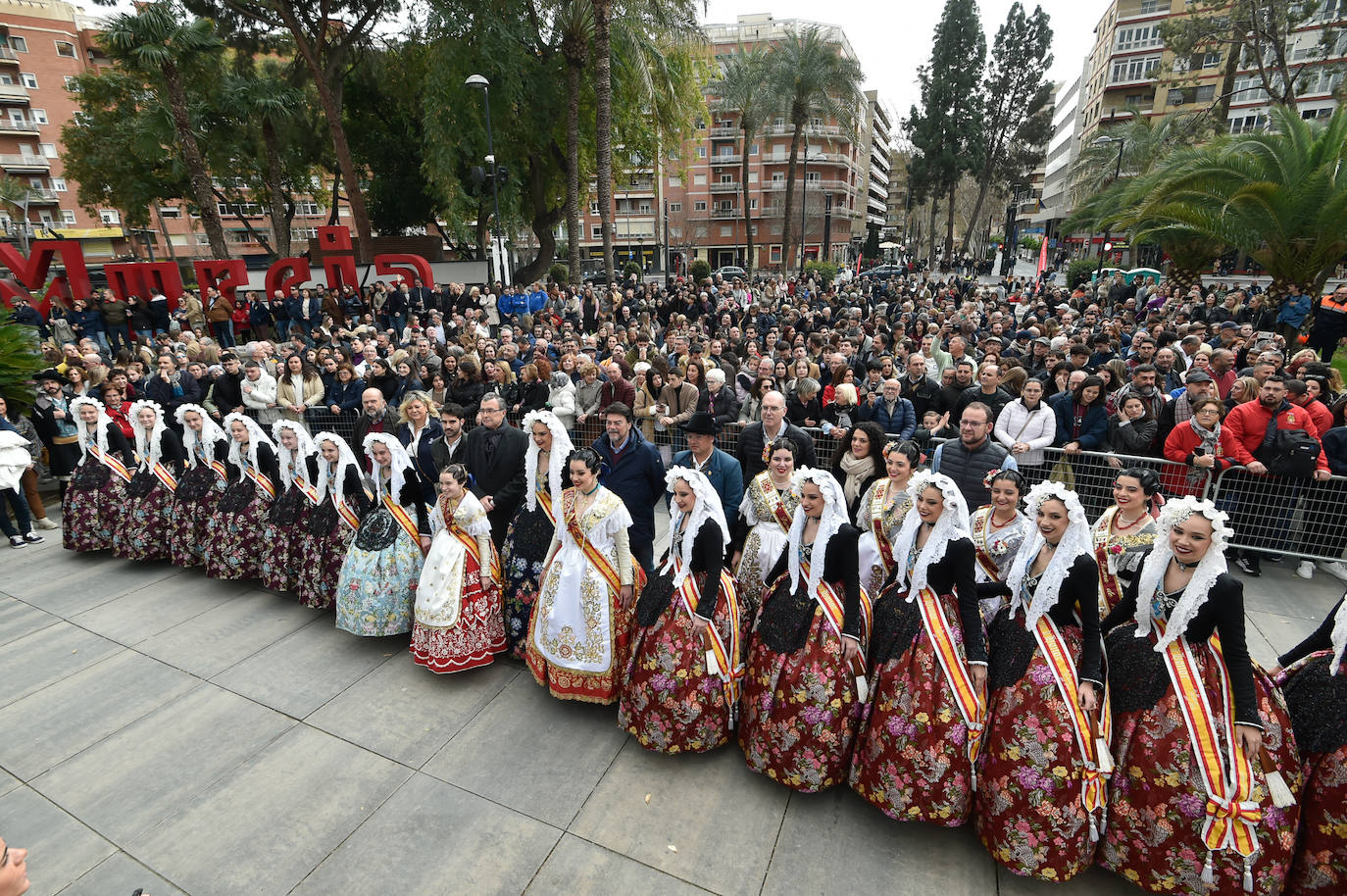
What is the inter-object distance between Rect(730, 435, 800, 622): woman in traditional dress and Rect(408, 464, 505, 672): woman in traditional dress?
1.86 m

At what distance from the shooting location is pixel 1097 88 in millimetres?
54844

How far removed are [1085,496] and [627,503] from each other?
442 centimetres

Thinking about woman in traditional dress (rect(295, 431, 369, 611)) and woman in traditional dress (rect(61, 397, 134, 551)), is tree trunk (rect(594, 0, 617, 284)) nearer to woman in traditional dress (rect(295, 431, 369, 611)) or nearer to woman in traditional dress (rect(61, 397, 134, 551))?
woman in traditional dress (rect(61, 397, 134, 551))

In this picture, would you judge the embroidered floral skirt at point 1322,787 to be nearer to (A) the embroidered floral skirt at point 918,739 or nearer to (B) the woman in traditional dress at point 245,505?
(A) the embroidered floral skirt at point 918,739

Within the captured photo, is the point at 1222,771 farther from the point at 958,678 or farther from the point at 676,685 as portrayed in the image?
the point at 676,685

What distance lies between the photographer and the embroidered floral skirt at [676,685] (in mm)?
3723

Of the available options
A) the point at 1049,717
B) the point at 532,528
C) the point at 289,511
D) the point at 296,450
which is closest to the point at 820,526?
the point at 1049,717

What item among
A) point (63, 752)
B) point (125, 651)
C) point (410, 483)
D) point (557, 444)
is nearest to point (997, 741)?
point (557, 444)

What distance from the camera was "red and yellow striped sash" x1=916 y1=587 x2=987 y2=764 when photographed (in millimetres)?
3113

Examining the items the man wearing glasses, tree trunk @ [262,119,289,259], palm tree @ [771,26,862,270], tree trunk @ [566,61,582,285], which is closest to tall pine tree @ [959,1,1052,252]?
palm tree @ [771,26,862,270]

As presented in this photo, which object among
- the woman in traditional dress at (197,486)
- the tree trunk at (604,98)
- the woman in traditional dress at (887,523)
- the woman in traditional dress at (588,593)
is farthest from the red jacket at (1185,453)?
the tree trunk at (604,98)

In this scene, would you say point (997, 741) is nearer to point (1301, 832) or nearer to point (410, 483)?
point (1301, 832)

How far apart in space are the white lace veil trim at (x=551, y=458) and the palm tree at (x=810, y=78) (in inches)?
1185

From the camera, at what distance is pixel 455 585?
4.57 metres
